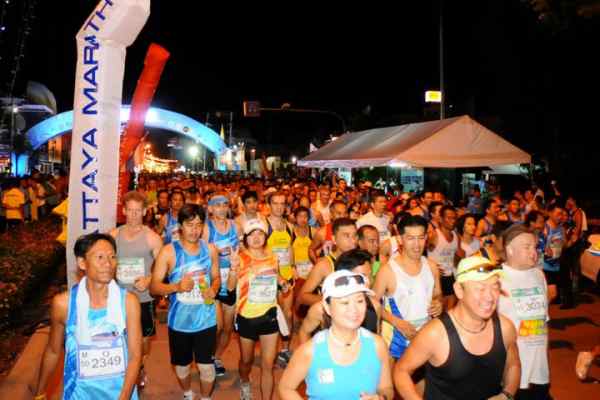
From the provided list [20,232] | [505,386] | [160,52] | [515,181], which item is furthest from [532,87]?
[505,386]

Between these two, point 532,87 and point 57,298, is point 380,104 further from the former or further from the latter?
point 57,298

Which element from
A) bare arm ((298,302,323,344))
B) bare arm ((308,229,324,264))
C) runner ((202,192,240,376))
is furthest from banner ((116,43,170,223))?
bare arm ((298,302,323,344))

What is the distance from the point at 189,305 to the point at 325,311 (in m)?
2.29

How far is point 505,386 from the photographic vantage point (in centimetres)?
328

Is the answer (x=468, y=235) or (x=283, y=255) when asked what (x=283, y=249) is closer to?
(x=283, y=255)

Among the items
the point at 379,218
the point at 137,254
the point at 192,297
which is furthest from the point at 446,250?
the point at 137,254

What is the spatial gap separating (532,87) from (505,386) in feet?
60.5

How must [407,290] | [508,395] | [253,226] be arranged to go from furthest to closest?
[253,226]
[407,290]
[508,395]

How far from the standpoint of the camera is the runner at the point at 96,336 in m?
3.48

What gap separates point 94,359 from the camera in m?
3.49

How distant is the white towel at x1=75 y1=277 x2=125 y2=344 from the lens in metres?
3.48

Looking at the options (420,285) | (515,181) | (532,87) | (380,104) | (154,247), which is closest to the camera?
(420,285)

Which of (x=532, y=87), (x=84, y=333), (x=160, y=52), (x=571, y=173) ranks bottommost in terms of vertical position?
(x=84, y=333)

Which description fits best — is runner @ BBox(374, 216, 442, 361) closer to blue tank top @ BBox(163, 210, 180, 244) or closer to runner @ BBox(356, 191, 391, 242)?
blue tank top @ BBox(163, 210, 180, 244)
